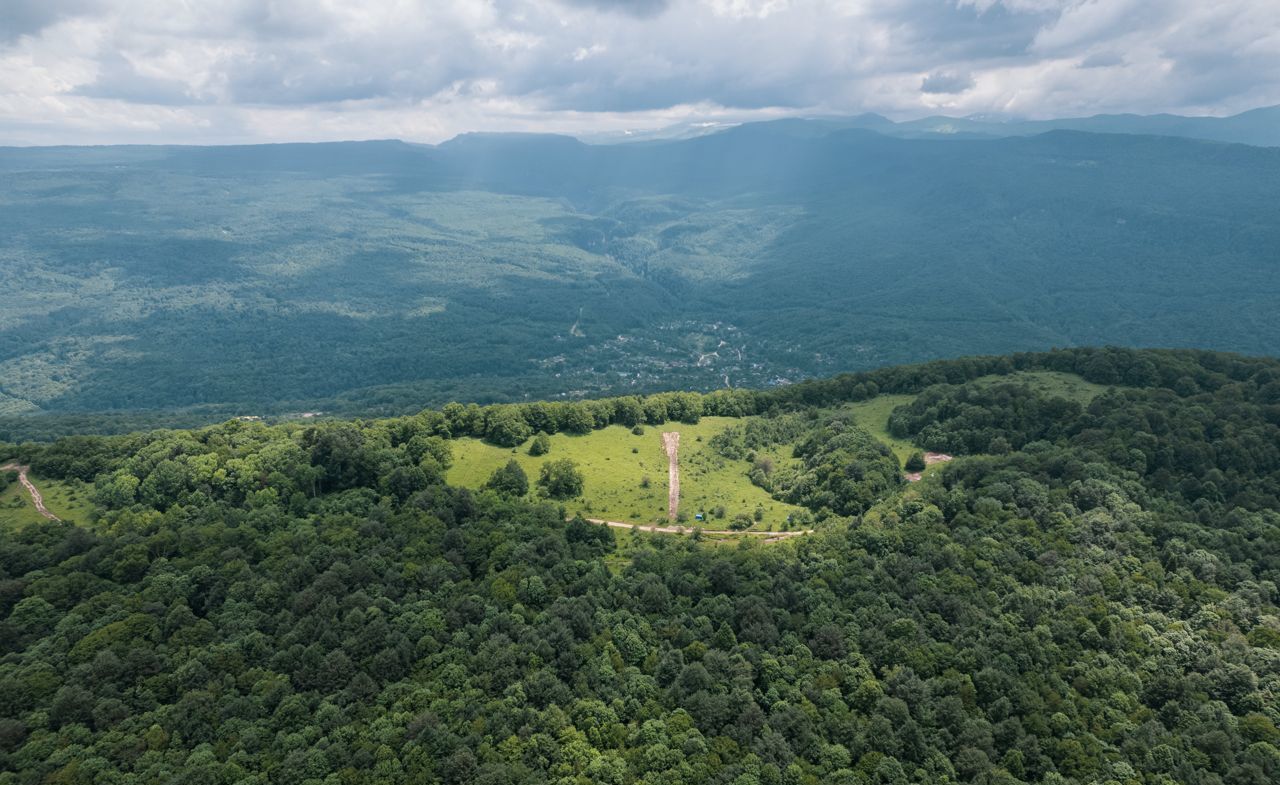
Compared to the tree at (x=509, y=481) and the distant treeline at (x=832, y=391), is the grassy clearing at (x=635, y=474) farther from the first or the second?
the tree at (x=509, y=481)

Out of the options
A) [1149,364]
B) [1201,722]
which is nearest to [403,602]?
[1201,722]

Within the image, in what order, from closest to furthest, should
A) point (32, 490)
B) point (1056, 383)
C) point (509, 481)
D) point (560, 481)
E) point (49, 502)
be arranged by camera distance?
point (49, 502), point (32, 490), point (509, 481), point (560, 481), point (1056, 383)

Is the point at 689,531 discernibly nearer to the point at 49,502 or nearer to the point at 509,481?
the point at 509,481

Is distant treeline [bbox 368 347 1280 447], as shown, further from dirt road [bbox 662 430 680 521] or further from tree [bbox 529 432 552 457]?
dirt road [bbox 662 430 680 521]

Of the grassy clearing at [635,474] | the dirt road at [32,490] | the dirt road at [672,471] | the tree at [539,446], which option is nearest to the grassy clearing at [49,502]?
the dirt road at [32,490]

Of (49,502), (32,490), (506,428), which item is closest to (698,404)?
(506,428)

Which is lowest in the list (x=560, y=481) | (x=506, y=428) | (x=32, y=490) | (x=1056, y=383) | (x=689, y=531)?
(x=689, y=531)
